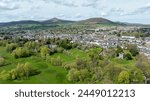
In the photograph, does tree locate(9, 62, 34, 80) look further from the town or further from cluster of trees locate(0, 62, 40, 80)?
the town

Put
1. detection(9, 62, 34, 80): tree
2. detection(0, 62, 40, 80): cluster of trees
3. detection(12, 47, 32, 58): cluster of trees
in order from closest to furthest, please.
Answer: detection(0, 62, 40, 80): cluster of trees → detection(9, 62, 34, 80): tree → detection(12, 47, 32, 58): cluster of trees

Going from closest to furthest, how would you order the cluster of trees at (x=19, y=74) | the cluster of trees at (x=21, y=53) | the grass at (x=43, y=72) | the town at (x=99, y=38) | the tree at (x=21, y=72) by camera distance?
the grass at (x=43, y=72) → the cluster of trees at (x=19, y=74) → the tree at (x=21, y=72) → the cluster of trees at (x=21, y=53) → the town at (x=99, y=38)

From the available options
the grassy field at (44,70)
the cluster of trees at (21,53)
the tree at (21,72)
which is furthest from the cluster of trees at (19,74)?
the cluster of trees at (21,53)

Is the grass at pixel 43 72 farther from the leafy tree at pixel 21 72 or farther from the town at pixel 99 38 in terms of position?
the town at pixel 99 38

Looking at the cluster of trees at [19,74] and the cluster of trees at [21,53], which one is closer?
the cluster of trees at [19,74]

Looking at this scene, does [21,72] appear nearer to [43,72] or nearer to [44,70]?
[43,72]

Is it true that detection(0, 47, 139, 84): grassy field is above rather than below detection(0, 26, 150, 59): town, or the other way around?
above

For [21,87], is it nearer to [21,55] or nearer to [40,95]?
[40,95]

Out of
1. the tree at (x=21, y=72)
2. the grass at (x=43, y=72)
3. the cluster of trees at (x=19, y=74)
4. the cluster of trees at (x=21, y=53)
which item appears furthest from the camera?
the cluster of trees at (x=21, y=53)

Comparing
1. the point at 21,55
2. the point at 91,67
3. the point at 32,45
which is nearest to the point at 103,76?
the point at 91,67

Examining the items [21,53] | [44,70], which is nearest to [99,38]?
[21,53]

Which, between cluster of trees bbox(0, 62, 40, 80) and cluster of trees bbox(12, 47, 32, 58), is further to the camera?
cluster of trees bbox(12, 47, 32, 58)

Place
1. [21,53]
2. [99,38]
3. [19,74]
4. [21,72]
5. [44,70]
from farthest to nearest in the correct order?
[99,38] → [21,53] → [44,70] → [21,72] → [19,74]

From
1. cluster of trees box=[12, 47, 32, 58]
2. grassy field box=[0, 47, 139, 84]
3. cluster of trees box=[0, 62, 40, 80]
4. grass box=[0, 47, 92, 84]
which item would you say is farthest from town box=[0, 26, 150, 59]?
cluster of trees box=[0, 62, 40, 80]
